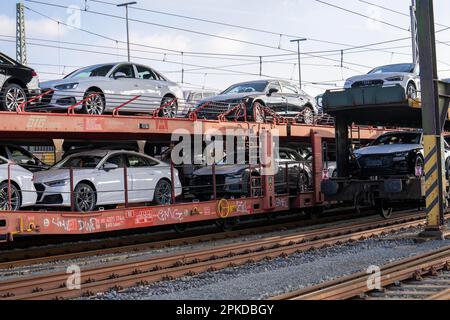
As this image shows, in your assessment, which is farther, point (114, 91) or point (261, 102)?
point (261, 102)

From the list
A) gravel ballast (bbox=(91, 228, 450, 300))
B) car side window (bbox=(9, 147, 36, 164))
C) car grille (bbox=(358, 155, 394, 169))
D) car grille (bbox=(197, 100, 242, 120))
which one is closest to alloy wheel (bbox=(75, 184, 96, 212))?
car side window (bbox=(9, 147, 36, 164))

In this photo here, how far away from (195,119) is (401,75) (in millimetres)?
6717

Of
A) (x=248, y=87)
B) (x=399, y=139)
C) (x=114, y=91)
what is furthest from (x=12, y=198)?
(x=399, y=139)

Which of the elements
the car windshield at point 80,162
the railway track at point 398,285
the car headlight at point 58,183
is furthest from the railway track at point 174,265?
the car windshield at point 80,162

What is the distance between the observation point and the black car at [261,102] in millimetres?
17312

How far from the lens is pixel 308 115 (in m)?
20.3

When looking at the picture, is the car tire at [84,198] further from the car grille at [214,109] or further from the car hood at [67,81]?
the car grille at [214,109]


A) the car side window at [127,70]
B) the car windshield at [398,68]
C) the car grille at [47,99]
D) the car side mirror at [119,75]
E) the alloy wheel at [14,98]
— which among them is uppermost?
the car windshield at [398,68]

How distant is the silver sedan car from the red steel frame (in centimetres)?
53

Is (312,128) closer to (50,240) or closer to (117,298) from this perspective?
(50,240)

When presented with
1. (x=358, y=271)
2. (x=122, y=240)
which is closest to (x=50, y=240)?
(x=122, y=240)

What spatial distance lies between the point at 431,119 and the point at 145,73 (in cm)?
693

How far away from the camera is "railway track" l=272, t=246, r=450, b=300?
7.25m

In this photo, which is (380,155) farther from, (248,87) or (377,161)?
(248,87)
